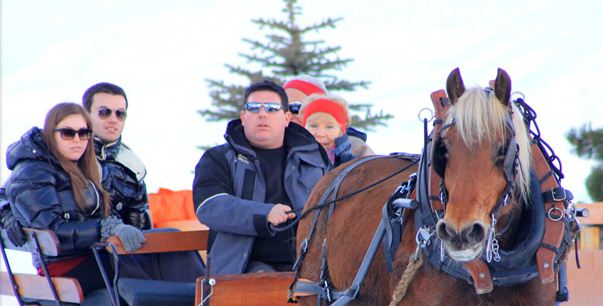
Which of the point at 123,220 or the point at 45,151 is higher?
the point at 45,151

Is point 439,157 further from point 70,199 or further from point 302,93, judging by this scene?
point 302,93

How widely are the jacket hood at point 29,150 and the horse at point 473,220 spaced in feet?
6.68

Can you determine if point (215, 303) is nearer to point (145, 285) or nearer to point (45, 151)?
point (145, 285)

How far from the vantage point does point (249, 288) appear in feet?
15.6

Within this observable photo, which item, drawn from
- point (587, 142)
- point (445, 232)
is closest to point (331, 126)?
point (445, 232)

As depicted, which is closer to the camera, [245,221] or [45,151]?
[245,221]

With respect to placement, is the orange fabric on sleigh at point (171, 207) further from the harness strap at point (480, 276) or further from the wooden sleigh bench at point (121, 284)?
the harness strap at point (480, 276)

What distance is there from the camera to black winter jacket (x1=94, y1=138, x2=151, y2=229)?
5758mm

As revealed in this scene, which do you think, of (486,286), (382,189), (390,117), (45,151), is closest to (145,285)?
(45,151)

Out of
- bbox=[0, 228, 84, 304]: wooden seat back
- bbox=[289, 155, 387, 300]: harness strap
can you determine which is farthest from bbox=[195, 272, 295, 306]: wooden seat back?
bbox=[0, 228, 84, 304]: wooden seat back

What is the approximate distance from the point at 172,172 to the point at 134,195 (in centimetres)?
986

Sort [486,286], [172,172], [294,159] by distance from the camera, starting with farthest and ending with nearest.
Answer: [172,172]
[294,159]
[486,286]

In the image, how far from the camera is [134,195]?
5.86m

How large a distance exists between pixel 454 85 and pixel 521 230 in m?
0.62
